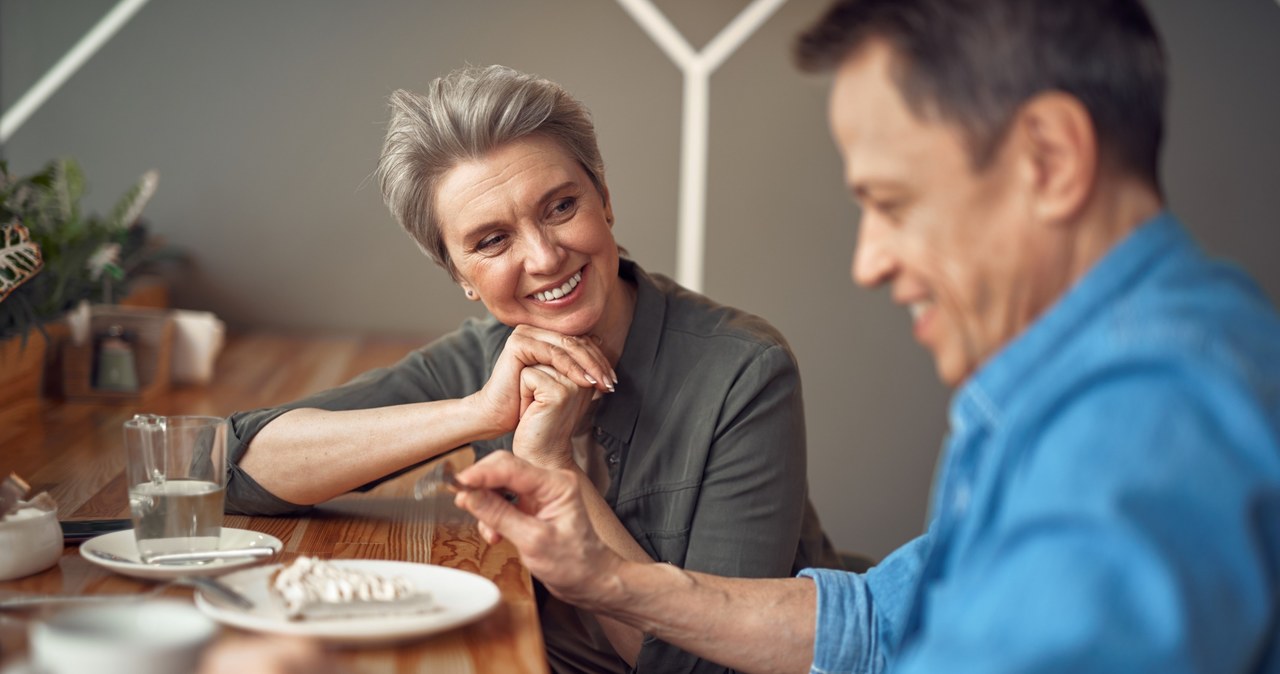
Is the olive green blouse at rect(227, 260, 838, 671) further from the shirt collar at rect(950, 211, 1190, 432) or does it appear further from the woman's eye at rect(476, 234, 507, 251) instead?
the shirt collar at rect(950, 211, 1190, 432)

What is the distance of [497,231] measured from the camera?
1.79 meters

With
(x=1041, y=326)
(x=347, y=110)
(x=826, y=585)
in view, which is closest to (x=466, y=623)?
(x=826, y=585)

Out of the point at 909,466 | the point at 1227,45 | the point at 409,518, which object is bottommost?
the point at 909,466

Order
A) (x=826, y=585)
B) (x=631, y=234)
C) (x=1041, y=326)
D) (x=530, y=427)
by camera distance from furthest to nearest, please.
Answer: (x=631, y=234) < (x=530, y=427) < (x=826, y=585) < (x=1041, y=326)

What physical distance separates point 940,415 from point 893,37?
3738 millimetres

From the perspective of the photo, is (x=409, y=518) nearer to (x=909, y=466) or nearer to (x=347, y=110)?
(x=347, y=110)

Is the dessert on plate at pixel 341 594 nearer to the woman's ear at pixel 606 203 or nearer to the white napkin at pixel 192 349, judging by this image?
the woman's ear at pixel 606 203

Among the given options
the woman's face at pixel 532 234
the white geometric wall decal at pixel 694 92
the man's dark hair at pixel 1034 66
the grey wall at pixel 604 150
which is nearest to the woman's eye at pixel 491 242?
the woman's face at pixel 532 234

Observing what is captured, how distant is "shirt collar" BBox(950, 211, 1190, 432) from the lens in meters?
0.85

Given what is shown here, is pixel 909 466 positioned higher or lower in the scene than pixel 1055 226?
lower

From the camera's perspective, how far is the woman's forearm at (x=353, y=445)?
1.72 m

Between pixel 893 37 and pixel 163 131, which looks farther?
pixel 163 131

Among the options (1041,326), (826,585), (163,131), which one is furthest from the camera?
(163,131)

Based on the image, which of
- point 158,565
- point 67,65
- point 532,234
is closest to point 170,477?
point 158,565
